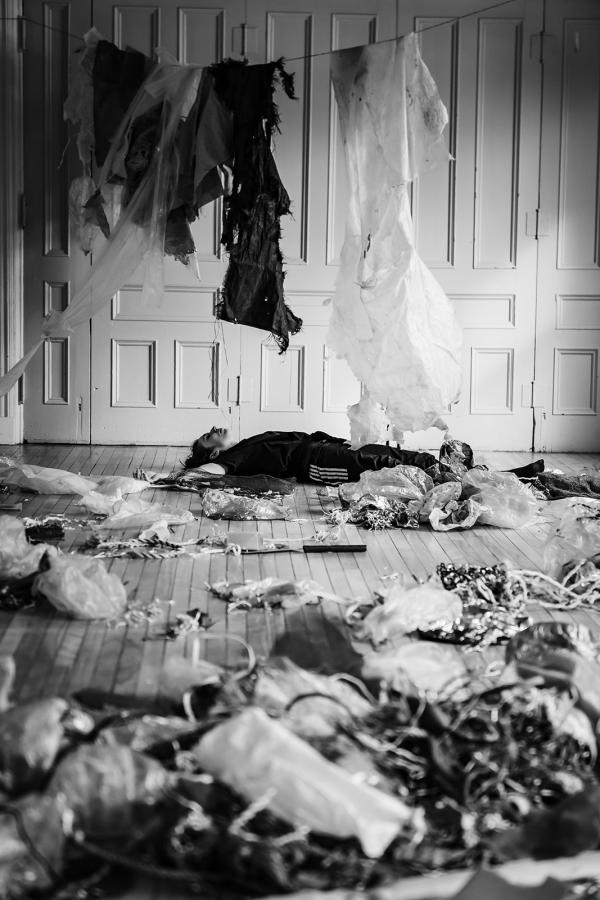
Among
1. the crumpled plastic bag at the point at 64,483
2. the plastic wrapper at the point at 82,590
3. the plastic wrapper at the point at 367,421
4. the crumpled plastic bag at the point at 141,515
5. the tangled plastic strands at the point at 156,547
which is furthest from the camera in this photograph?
the plastic wrapper at the point at 367,421

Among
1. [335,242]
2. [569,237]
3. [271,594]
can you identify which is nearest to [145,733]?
[271,594]

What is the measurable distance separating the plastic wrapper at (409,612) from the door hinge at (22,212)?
4.01 metres

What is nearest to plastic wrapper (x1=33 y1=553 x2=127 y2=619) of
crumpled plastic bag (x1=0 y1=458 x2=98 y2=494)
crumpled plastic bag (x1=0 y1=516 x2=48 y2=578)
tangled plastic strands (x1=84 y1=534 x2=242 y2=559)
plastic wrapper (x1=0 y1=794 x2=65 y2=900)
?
crumpled plastic bag (x1=0 y1=516 x2=48 y2=578)

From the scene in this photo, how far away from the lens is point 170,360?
5945 mm

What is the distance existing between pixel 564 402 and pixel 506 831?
478 centimetres

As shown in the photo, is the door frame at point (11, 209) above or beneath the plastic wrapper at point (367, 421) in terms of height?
above

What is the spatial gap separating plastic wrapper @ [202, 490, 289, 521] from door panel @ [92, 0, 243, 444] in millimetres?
1997

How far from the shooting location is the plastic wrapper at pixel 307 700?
166cm

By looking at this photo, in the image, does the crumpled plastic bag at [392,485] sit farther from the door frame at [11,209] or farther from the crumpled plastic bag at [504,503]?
the door frame at [11,209]

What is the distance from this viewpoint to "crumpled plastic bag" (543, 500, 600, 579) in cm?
308

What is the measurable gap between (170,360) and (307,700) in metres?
4.37

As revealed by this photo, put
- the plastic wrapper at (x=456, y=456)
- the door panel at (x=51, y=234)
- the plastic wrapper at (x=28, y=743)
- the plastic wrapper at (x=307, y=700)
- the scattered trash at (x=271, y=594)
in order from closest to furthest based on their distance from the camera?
the plastic wrapper at (x=28, y=743)
the plastic wrapper at (x=307, y=700)
the scattered trash at (x=271, y=594)
the plastic wrapper at (x=456, y=456)
the door panel at (x=51, y=234)

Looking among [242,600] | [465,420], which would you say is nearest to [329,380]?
[465,420]

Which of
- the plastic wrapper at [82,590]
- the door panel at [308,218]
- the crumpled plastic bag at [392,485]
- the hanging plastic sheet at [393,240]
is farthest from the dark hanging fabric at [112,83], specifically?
the plastic wrapper at [82,590]
